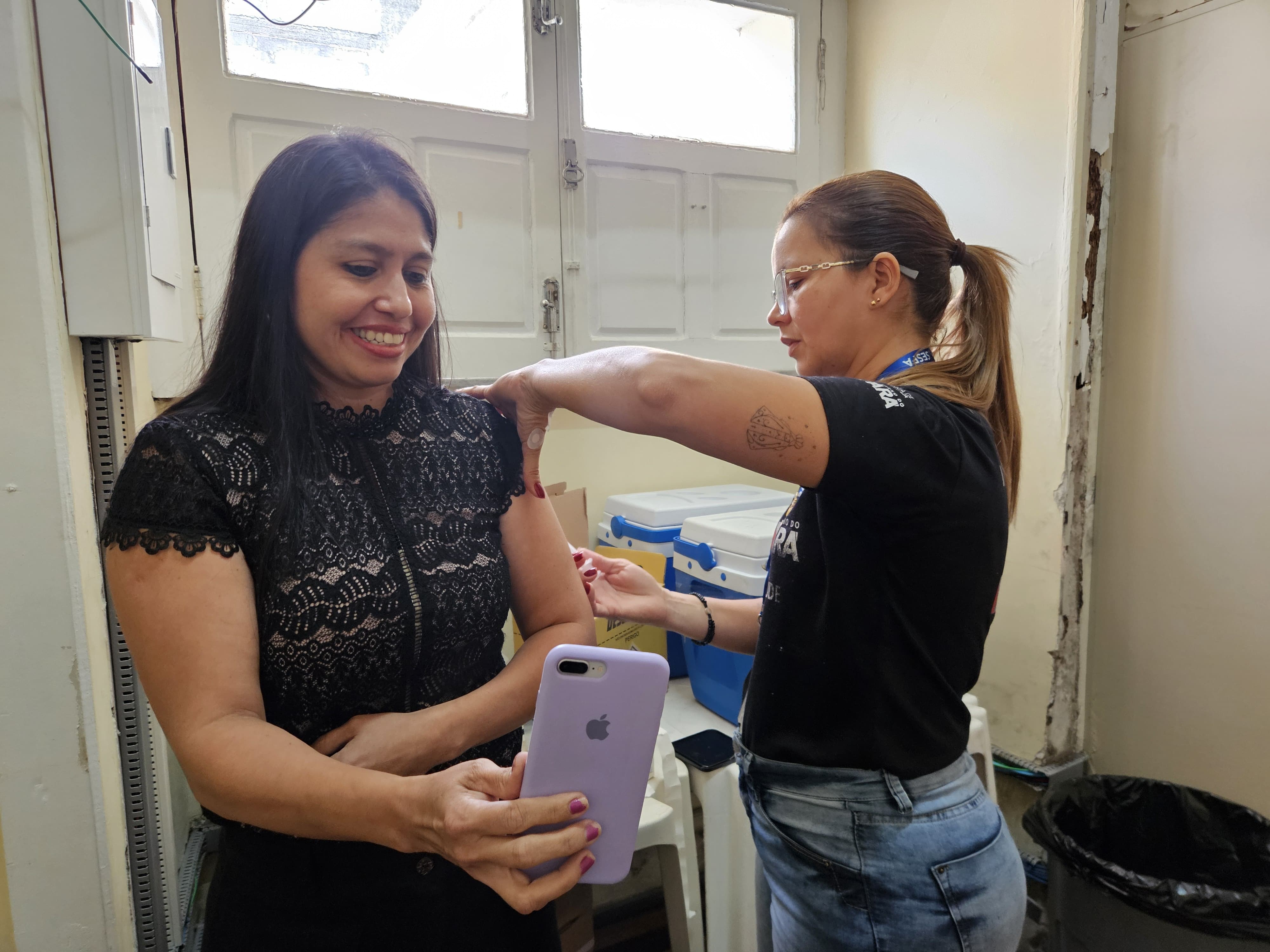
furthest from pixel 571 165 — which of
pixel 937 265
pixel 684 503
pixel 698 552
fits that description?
pixel 937 265

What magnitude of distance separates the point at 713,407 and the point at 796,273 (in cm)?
38

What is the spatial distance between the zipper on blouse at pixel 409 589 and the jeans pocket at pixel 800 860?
50 cm

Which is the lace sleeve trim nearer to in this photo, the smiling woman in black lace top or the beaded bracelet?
the smiling woman in black lace top

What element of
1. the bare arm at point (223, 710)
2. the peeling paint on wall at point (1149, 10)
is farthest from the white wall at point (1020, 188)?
the bare arm at point (223, 710)

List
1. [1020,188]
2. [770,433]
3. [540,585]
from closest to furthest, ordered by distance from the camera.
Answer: [770,433] < [540,585] < [1020,188]

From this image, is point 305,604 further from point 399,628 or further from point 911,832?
point 911,832

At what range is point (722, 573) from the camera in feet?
6.03

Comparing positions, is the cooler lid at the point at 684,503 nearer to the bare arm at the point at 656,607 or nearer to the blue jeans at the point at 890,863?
the bare arm at the point at 656,607

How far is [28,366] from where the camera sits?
1.03 m

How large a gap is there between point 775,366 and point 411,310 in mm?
1835

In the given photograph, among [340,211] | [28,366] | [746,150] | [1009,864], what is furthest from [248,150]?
[1009,864]

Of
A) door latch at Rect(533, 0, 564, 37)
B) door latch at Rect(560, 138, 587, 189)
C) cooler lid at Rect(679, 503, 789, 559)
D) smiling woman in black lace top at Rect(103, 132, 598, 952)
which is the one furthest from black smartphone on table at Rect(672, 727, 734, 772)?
door latch at Rect(533, 0, 564, 37)

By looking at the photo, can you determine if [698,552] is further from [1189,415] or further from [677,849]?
[1189,415]

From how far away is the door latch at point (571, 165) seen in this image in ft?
7.18
